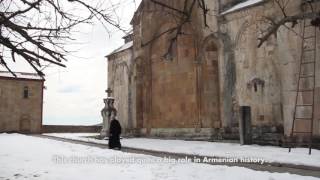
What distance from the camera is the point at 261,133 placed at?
17.6 metres

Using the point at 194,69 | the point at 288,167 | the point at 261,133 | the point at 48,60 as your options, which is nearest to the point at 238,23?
the point at 194,69

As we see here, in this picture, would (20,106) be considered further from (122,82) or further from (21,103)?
(122,82)

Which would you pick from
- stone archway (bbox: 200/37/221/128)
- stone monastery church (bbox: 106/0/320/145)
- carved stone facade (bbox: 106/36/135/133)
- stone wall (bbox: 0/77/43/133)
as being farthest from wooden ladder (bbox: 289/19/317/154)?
stone wall (bbox: 0/77/43/133)

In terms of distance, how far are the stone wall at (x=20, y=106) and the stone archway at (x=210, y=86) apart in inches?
1076

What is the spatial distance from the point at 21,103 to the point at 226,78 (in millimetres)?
29597

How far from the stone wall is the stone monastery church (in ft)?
61.1

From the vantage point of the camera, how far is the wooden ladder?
46.9ft

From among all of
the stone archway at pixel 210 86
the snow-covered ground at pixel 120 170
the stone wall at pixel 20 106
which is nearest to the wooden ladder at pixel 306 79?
the snow-covered ground at pixel 120 170

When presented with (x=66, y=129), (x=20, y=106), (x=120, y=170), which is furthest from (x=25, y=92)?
(x=120, y=170)

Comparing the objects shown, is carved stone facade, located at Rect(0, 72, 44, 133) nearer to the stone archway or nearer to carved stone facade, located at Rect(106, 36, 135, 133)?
carved stone facade, located at Rect(106, 36, 135, 133)

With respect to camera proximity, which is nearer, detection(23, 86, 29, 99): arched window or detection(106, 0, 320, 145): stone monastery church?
detection(106, 0, 320, 145): stone monastery church

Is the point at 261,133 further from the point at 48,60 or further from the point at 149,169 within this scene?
the point at 48,60

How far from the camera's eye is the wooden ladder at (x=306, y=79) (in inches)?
563

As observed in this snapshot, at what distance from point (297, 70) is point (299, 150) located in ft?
9.94
